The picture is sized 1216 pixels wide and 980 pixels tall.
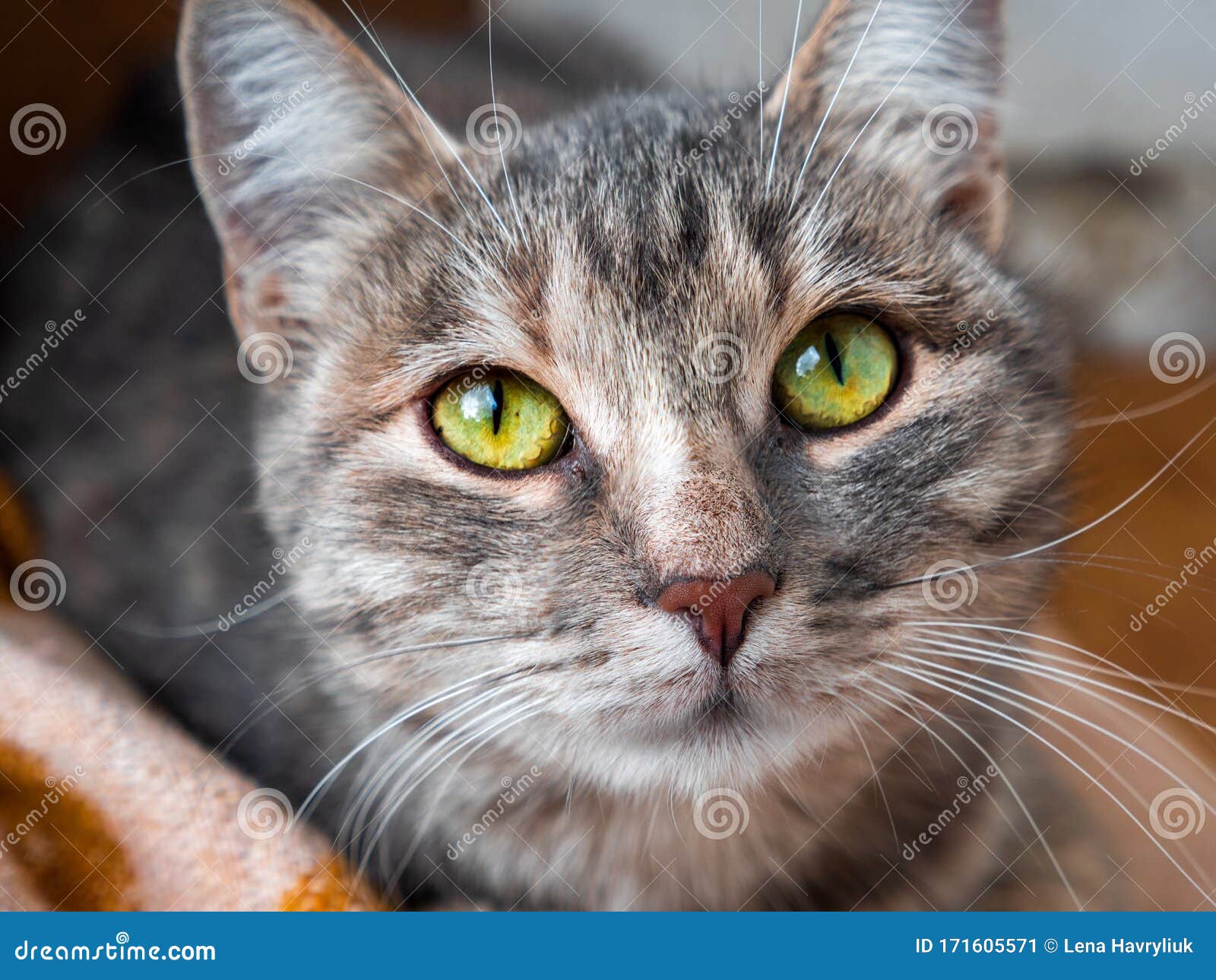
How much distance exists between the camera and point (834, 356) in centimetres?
79

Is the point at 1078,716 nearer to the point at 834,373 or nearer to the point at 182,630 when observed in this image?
the point at 834,373

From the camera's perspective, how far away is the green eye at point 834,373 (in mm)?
776

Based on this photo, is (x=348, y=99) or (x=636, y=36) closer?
(x=348, y=99)

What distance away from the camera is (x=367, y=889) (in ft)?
2.79

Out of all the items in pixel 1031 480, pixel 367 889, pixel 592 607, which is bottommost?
pixel 367 889

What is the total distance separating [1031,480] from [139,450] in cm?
107

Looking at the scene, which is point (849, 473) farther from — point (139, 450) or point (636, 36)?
point (139, 450)

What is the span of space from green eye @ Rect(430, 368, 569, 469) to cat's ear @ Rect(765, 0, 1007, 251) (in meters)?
0.34

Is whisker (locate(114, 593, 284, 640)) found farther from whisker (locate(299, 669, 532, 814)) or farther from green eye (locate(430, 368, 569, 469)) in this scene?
green eye (locate(430, 368, 569, 469))

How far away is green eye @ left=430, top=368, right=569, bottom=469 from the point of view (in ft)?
2.55

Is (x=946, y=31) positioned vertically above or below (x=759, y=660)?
above

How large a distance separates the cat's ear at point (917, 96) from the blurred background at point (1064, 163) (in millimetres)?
47

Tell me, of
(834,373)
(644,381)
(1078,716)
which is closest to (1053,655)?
(1078,716)

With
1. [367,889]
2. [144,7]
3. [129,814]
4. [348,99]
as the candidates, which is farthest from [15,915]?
[144,7]
